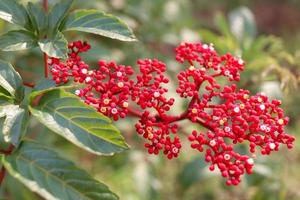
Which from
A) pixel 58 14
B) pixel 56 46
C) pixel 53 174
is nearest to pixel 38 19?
pixel 58 14

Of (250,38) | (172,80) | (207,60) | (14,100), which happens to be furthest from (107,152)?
(172,80)

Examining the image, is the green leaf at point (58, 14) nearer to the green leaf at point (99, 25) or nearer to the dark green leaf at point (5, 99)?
the green leaf at point (99, 25)

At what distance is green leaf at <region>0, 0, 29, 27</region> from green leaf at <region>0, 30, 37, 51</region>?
0.05 m

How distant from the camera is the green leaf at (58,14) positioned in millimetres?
2336

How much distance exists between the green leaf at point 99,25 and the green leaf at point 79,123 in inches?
14.2

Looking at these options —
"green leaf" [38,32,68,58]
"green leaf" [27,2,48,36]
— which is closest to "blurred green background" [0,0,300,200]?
"green leaf" [27,2,48,36]

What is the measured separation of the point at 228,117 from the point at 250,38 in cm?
183

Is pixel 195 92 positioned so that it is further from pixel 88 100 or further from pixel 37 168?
pixel 37 168

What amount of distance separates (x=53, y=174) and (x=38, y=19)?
762 millimetres

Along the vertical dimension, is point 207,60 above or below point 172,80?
below

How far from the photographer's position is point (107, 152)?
194cm

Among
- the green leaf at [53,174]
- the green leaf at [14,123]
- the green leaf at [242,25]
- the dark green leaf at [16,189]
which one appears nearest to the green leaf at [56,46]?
the green leaf at [14,123]

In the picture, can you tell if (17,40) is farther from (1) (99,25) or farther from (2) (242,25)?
(2) (242,25)

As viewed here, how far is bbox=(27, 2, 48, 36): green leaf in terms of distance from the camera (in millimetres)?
2364
